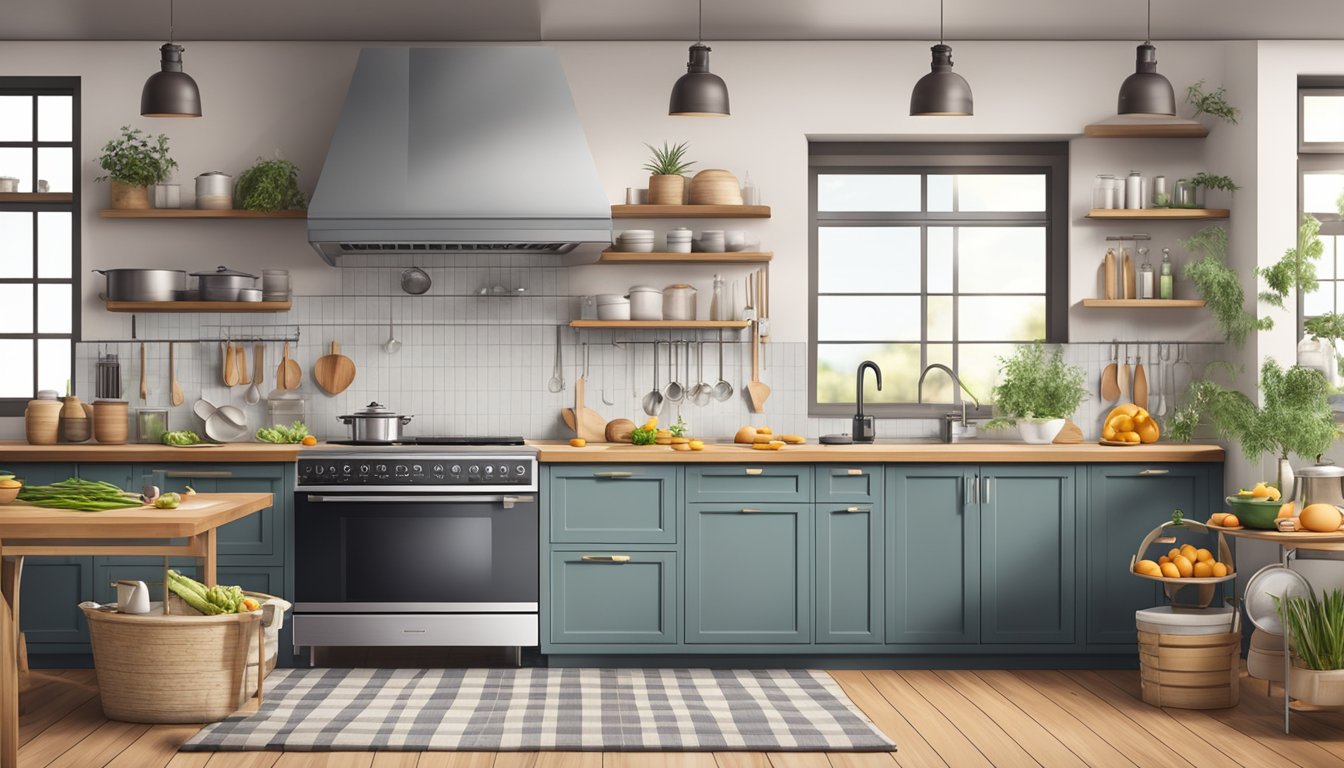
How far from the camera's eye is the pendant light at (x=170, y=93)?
14.9 ft

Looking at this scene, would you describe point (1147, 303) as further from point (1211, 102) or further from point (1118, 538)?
point (1118, 538)

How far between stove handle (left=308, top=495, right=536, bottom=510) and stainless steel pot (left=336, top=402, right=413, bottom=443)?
379 millimetres

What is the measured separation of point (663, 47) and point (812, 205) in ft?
3.41

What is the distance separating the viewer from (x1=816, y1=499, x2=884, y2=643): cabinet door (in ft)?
16.5

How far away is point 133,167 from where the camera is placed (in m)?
5.44

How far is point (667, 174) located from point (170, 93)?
2125 mm

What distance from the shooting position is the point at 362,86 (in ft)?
17.3

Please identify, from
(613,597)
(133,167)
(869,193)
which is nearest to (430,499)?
(613,597)

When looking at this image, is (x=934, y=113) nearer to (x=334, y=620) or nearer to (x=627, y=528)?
(x=627, y=528)

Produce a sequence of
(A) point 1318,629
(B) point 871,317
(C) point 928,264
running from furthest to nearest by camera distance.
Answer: (B) point 871,317, (C) point 928,264, (A) point 1318,629

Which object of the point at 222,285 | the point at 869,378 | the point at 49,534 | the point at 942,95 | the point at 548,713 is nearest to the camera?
the point at 49,534

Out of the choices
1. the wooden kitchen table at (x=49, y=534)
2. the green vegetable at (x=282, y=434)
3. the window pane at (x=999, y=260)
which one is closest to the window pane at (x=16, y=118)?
the green vegetable at (x=282, y=434)

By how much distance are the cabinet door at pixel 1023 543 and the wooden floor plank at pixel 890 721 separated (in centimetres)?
62

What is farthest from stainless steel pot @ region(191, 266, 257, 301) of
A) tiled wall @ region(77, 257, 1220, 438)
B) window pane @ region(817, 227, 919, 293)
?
window pane @ region(817, 227, 919, 293)
